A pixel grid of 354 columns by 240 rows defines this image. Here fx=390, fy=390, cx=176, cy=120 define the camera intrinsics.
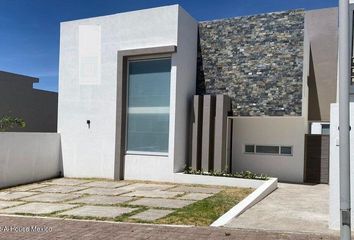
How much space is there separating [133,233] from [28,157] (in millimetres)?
9687

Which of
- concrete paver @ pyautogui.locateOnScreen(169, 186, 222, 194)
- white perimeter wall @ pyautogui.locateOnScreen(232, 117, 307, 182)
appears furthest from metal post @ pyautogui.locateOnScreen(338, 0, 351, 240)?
white perimeter wall @ pyautogui.locateOnScreen(232, 117, 307, 182)

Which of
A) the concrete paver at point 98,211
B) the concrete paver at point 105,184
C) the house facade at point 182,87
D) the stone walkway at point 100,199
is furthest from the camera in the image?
the house facade at point 182,87

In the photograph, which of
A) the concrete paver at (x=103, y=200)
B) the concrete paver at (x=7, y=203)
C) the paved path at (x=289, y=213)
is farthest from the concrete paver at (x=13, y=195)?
the paved path at (x=289, y=213)

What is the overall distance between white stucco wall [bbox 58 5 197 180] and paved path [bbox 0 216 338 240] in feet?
24.0

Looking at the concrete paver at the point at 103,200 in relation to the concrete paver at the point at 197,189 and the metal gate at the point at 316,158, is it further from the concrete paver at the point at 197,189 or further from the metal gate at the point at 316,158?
the metal gate at the point at 316,158

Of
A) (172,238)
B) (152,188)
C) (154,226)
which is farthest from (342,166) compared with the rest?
(152,188)

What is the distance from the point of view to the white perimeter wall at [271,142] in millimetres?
16719

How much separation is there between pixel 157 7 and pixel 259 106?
573 centimetres

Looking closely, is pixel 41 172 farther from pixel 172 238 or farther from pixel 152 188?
pixel 172 238

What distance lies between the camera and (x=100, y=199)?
1167cm

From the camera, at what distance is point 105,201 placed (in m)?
11.3

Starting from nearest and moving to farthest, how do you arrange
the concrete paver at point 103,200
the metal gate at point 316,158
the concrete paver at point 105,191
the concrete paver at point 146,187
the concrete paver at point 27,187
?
1. the concrete paver at point 103,200
2. the concrete paver at point 105,191
3. the concrete paver at point 146,187
4. the concrete paver at point 27,187
5. the metal gate at point 316,158

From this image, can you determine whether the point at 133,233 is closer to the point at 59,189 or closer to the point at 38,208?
the point at 38,208

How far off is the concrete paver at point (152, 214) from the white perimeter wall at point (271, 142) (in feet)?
27.0
